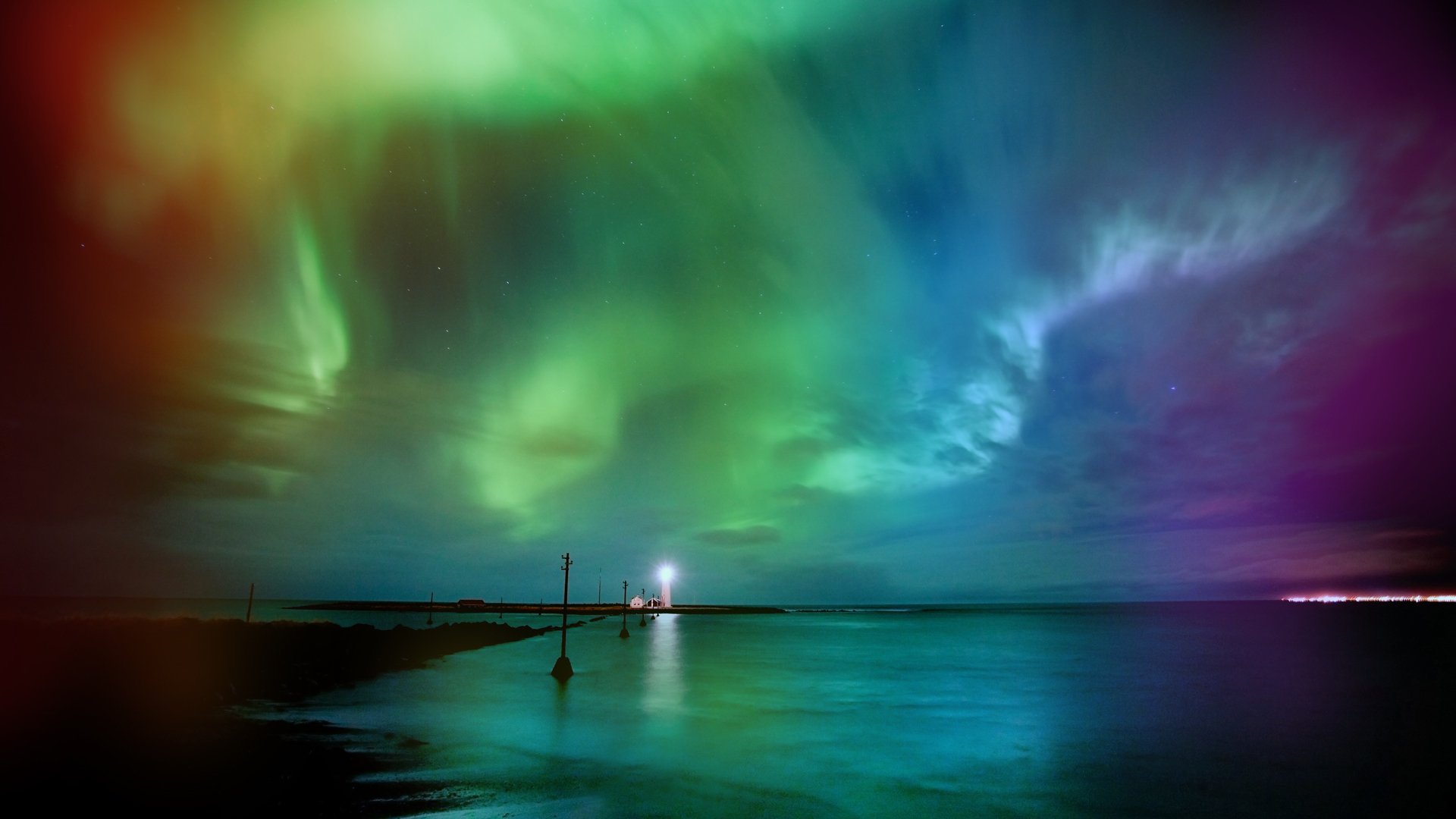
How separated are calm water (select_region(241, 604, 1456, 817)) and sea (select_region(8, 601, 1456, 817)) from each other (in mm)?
162

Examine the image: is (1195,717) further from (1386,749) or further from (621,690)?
(621,690)

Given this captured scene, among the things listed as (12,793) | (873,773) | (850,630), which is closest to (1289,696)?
(873,773)

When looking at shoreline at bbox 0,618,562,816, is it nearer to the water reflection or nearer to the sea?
the sea

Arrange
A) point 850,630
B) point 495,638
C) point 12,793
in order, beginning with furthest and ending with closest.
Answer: point 850,630, point 495,638, point 12,793

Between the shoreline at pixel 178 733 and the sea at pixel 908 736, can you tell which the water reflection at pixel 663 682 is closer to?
the sea at pixel 908 736

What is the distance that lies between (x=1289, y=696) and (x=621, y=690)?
47.1 metres

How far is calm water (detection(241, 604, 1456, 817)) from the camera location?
24.0 m

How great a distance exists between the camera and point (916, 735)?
120 feet

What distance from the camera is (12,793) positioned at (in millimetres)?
18234

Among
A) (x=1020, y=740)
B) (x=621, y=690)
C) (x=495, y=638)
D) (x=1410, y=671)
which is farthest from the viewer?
(x=495, y=638)

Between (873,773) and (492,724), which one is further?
(492,724)

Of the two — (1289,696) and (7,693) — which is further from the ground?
(7,693)

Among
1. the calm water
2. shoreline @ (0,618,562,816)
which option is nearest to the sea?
the calm water

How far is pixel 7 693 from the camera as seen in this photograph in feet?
101
